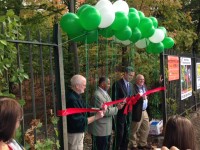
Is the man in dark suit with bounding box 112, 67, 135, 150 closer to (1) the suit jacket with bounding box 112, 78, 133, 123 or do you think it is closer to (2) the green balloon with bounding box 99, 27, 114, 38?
(1) the suit jacket with bounding box 112, 78, 133, 123

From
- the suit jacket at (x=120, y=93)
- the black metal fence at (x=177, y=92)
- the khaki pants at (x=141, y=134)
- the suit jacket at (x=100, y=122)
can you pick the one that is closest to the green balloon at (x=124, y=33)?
the suit jacket at (x=100, y=122)

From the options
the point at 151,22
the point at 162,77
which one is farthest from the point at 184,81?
the point at 151,22

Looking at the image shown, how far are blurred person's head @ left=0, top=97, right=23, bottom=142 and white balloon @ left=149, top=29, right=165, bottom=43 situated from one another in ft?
13.4

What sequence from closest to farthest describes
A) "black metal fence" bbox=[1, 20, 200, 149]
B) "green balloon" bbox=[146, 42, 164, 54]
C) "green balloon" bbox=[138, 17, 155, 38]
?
"black metal fence" bbox=[1, 20, 200, 149] < "green balloon" bbox=[138, 17, 155, 38] < "green balloon" bbox=[146, 42, 164, 54]

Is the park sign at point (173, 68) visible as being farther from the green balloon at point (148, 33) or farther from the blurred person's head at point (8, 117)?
the blurred person's head at point (8, 117)

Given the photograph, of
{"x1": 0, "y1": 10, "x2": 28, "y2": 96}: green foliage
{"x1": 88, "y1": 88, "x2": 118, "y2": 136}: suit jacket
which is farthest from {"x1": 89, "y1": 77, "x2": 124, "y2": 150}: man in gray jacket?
{"x1": 0, "y1": 10, "x2": 28, "y2": 96}: green foliage

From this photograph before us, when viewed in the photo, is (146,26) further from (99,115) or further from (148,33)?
(99,115)

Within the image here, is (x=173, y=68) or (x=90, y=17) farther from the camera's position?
(x=173, y=68)

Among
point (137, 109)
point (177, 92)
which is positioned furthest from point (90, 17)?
point (177, 92)

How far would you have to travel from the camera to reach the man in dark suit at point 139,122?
6148mm

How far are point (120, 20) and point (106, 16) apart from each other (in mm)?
372

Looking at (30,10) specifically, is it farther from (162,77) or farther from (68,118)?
(68,118)

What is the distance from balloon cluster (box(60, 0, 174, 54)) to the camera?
3.95 m

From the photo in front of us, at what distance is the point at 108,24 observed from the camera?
426cm
